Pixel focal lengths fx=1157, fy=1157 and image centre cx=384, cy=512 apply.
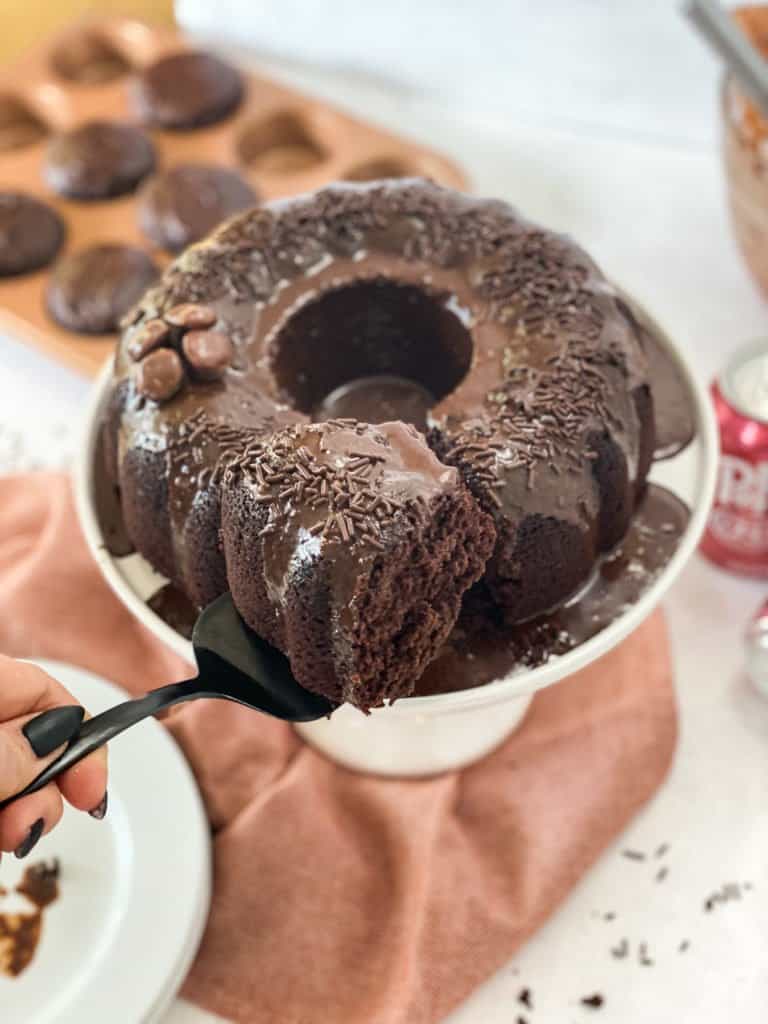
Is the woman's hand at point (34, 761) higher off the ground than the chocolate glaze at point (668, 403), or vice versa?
the chocolate glaze at point (668, 403)

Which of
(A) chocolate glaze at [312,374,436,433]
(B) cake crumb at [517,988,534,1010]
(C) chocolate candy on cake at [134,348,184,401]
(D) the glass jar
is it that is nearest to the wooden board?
(D) the glass jar

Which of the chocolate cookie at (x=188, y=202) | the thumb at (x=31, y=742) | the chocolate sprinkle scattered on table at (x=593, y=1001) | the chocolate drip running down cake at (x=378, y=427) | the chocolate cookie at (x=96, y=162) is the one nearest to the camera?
the thumb at (x=31, y=742)

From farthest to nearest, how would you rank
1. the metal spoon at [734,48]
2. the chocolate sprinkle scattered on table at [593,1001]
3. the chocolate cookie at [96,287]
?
the chocolate cookie at [96,287], the metal spoon at [734,48], the chocolate sprinkle scattered on table at [593,1001]

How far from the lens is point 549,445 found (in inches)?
42.5

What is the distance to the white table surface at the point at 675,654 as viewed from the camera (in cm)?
118

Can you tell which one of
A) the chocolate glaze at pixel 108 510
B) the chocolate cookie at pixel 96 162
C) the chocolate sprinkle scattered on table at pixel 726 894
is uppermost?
the chocolate glaze at pixel 108 510

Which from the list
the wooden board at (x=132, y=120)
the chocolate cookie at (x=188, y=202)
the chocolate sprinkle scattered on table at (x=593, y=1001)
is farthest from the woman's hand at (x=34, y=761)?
the chocolate cookie at (x=188, y=202)

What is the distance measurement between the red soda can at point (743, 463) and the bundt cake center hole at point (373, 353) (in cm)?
33

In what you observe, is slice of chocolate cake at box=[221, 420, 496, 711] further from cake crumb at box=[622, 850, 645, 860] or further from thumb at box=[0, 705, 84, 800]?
cake crumb at box=[622, 850, 645, 860]

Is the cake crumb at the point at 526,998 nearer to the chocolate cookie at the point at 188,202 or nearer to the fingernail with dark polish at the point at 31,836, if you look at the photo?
the fingernail with dark polish at the point at 31,836

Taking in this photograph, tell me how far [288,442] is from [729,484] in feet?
2.08

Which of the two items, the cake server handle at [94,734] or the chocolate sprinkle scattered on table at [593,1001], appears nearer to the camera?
the cake server handle at [94,734]

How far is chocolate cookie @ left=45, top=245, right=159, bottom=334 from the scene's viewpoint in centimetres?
182

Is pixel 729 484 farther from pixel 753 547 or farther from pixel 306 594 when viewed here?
pixel 306 594
